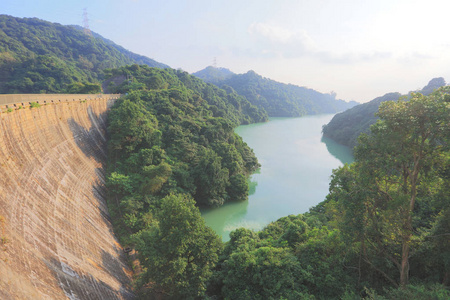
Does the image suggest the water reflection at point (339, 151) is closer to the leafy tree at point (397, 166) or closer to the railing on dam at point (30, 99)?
the leafy tree at point (397, 166)

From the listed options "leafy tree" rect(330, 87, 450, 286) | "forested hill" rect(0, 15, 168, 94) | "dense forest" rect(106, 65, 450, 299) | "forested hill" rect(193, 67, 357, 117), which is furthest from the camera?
"forested hill" rect(193, 67, 357, 117)

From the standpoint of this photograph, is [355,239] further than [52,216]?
No

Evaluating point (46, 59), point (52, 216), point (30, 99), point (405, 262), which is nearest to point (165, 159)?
point (30, 99)

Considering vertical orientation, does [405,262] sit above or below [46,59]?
below

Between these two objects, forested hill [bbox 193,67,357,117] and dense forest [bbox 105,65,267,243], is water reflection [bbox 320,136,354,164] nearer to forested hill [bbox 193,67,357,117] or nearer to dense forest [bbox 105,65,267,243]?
dense forest [bbox 105,65,267,243]

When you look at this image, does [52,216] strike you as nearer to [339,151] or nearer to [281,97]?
[339,151]

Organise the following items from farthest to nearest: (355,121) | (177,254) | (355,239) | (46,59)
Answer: (355,121), (46,59), (177,254), (355,239)

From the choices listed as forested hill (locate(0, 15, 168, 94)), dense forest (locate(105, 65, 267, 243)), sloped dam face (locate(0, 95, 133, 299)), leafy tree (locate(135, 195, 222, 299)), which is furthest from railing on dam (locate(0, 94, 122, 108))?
forested hill (locate(0, 15, 168, 94))
